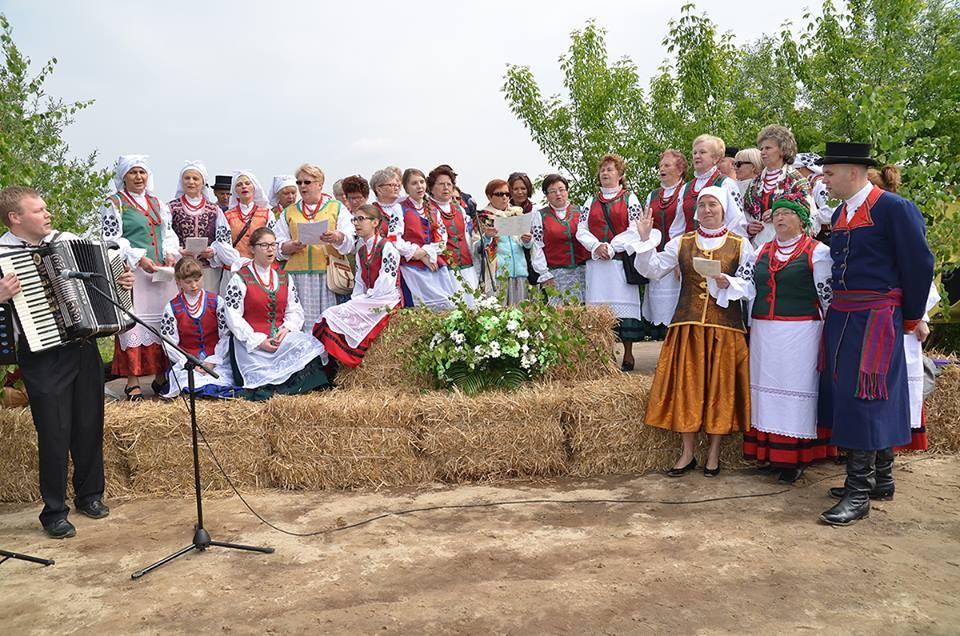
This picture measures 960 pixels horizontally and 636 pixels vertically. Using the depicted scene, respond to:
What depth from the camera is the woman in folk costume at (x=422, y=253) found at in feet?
22.2

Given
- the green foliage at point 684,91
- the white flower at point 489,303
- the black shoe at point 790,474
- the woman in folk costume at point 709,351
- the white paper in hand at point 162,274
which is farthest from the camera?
the green foliage at point 684,91

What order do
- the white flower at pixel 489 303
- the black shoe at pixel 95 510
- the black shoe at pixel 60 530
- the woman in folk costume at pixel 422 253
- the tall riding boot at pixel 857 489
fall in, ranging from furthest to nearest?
1. the woman in folk costume at pixel 422 253
2. the white flower at pixel 489 303
3. the black shoe at pixel 95 510
4. the black shoe at pixel 60 530
5. the tall riding boot at pixel 857 489

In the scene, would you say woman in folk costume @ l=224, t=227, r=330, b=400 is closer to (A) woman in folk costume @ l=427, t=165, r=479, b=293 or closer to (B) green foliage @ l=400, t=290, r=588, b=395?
(B) green foliage @ l=400, t=290, r=588, b=395

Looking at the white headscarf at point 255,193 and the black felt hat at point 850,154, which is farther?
the white headscarf at point 255,193

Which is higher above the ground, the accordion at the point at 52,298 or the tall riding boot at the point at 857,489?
the accordion at the point at 52,298

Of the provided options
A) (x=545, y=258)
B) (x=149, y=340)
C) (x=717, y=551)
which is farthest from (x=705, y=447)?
(x=149, y=340)

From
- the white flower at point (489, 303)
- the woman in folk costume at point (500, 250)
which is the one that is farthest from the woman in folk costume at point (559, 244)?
the white flower at point (489, 303)

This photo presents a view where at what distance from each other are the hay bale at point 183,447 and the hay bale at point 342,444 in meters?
0.13

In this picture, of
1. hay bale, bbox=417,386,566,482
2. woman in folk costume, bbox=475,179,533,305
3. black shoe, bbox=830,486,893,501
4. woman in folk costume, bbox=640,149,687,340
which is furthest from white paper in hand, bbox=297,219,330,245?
black shoe, bbox=830,486,893,501

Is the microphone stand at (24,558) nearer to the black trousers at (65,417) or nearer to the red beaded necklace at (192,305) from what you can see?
the black trousers at (65,417)

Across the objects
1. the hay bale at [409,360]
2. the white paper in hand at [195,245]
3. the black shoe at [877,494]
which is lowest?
the black shoe at [877,494]

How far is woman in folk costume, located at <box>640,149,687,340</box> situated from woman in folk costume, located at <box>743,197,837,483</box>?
1912mm

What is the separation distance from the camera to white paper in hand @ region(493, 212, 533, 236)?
690 cm

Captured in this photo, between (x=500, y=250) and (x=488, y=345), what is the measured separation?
225 centimetres
